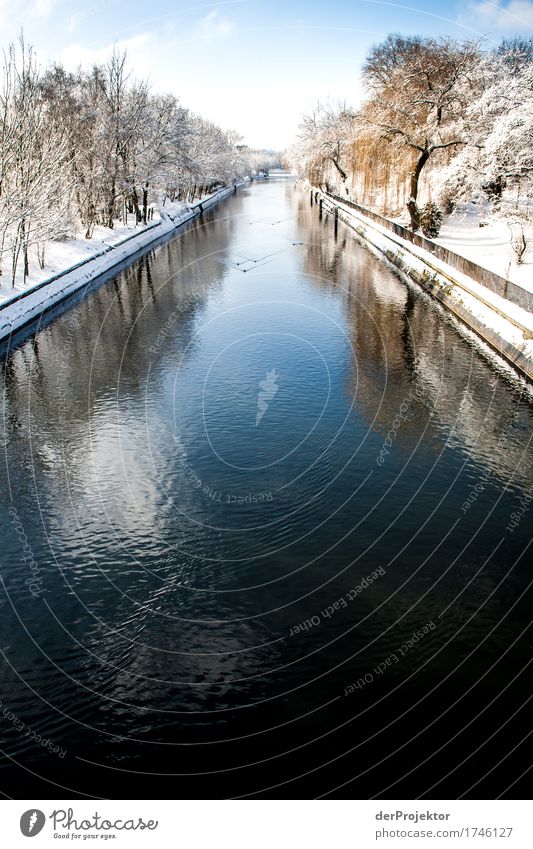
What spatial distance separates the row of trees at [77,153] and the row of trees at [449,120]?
26.1 meters

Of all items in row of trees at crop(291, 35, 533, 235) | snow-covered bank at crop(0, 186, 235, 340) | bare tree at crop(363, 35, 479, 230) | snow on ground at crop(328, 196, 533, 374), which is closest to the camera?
snow on ground at crop(328, 196, 533, 374)

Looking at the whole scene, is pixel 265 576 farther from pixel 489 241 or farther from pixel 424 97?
pixel 424 97

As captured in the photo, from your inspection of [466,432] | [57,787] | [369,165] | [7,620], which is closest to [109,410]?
[7,620]

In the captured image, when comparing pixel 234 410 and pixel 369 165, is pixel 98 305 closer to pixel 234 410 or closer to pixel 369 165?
pixel 234 410

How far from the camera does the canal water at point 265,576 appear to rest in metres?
9.41

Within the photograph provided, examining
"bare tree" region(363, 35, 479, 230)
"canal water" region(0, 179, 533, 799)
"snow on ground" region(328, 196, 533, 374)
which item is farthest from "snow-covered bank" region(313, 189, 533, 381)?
"bare tree" region(363, 35, 479, 230)

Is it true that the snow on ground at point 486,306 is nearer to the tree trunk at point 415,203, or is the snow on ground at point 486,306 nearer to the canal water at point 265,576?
the canal water at point 265,576

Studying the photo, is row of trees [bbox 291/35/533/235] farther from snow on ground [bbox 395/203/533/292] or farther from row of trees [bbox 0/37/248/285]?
row of trees [bbox 0/37/248/285]

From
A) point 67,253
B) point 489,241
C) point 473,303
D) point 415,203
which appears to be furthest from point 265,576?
point 415,203

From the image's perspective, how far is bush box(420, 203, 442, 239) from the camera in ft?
172

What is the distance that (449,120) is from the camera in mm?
52438

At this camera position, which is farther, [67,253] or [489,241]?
[489,241]

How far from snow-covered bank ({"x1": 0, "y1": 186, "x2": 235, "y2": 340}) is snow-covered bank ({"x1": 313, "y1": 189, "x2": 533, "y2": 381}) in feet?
83.3

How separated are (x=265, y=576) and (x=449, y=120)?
174ft
